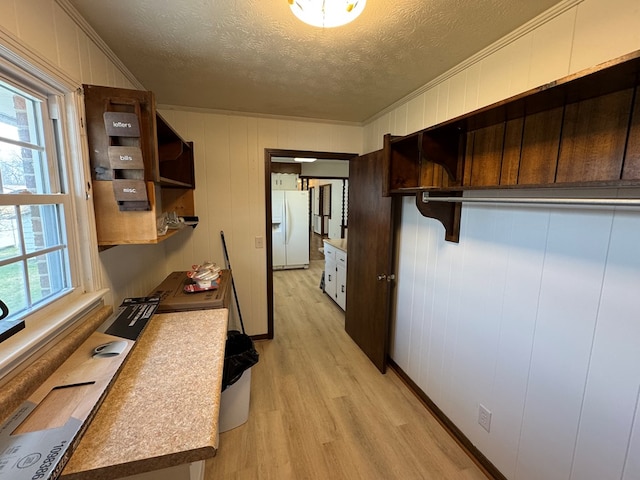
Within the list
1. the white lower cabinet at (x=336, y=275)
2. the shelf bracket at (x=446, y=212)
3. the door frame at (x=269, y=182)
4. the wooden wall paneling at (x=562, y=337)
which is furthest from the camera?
the white lower cabinet at (x=336, y=275)

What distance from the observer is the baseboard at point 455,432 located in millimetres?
1584

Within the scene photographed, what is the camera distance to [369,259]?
268 centimetres

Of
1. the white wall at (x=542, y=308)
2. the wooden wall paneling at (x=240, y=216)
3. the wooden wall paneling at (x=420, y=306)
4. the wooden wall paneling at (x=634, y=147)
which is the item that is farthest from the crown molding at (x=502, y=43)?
the wooden wall paneling at (x=240, y=216)

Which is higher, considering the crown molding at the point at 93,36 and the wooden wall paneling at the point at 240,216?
the crown molding at the point at 93,36

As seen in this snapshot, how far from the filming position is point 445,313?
1927 mm

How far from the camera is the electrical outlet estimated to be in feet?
5.25

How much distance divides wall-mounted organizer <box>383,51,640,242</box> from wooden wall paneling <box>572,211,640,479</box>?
0.76ft

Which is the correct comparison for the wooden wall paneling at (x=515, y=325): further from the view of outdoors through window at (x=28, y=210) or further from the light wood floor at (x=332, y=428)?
the view of outdoors through window at (x=28, y=210)

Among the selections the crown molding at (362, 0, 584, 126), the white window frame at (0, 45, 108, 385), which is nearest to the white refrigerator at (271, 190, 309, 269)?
the crown molding at (362, 0, 584, 126)

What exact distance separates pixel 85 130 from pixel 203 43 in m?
0.74

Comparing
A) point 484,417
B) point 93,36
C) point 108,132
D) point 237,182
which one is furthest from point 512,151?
point 237,182

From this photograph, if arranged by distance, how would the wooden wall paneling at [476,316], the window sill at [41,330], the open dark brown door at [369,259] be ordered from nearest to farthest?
the window sill at [41,330] < the wooden wall paneling at [476,316] < the open dark brown door at [369,259]

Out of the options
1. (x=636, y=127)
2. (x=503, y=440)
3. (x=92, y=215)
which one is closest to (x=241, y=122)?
(x=92, y=215)

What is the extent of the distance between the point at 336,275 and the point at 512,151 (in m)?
2.87
